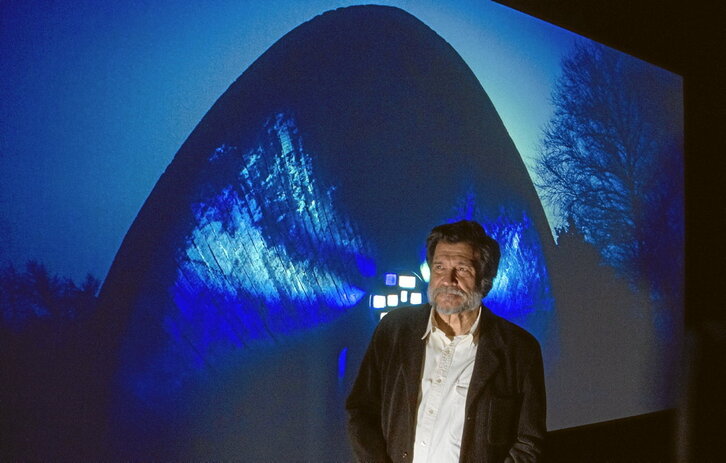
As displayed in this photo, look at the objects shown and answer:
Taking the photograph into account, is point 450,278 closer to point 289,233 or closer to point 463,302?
point 463,302

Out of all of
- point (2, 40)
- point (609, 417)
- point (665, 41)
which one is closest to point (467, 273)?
point (2, 40)

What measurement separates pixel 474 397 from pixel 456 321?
0.24m

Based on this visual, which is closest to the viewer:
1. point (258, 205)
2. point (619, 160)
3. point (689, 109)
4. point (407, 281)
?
point (258, 205)

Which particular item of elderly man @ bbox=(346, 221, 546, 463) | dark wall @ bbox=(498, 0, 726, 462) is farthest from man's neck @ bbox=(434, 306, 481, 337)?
dark wall @ bbox=(498, 0, 726, 462)

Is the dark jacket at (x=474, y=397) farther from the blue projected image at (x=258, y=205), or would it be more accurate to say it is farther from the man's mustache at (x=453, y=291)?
the blue projected image at (x=258, y=205)

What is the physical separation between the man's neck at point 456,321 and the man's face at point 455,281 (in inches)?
1.2

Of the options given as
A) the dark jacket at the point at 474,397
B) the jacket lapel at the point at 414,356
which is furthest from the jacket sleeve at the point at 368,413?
the jacket lapel at the point at 414,356

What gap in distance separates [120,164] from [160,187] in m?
0.15

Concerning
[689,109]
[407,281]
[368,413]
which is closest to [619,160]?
[689,109]

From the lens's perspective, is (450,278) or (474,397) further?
(450,278)

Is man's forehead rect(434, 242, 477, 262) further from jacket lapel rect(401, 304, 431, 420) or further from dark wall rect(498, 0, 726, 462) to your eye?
dark wall rect(498, 0, 726, 462)

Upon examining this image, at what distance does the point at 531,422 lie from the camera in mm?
1479

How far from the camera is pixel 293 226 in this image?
222 cm

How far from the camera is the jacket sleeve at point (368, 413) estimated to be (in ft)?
4.94
